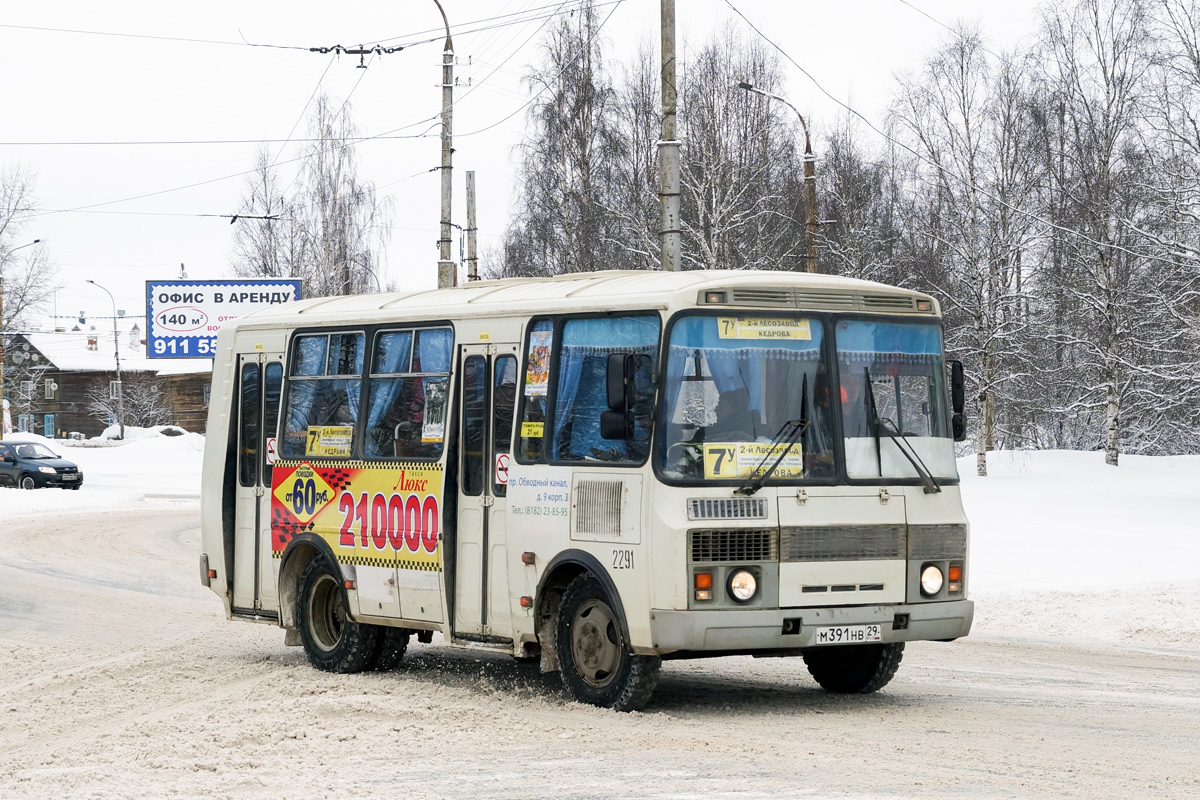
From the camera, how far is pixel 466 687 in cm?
1134

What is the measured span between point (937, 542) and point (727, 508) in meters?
1.50

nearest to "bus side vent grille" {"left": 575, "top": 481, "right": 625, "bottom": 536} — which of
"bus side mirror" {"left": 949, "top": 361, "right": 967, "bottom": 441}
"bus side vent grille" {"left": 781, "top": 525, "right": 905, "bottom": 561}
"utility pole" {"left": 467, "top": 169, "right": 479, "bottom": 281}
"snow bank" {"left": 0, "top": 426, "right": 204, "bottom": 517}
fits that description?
"bus side vent grille" {"left": 781, "top": 525, "right": 905, "bottom": 561}

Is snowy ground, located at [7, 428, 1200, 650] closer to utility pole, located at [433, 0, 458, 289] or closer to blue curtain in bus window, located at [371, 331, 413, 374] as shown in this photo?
blue curtain in bus window, located at [371, 331, 413, 374]

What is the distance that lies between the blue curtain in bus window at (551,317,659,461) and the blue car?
37.7 meters

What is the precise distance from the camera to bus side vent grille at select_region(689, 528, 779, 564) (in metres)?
9.33

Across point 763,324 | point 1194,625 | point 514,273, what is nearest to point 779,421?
point 763,324

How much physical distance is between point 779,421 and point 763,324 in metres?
0.60

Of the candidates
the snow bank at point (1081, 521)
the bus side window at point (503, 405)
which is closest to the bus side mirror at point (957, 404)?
the bus side window at point (503, 405)

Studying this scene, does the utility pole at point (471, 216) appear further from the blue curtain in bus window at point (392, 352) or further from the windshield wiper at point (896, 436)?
the windshield wiper at point (896, 436)

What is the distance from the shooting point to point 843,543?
9695 mm

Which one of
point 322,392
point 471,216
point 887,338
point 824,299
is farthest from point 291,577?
point 471,216

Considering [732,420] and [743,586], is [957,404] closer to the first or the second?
[732,420]

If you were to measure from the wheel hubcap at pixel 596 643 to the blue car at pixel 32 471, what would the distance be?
37892 millimetres

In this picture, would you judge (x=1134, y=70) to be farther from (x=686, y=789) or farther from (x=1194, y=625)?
(x=686, y=789)
